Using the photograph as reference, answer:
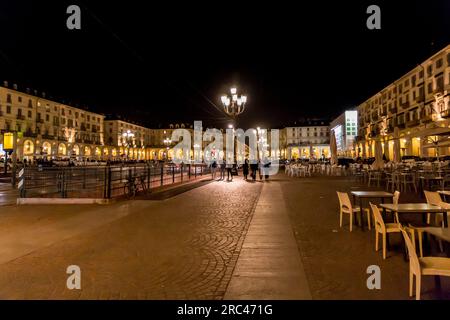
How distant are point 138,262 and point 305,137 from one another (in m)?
115

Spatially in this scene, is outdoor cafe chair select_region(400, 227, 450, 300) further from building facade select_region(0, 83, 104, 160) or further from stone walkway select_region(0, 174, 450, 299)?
building facade select_region(0, 83, 104, 160)

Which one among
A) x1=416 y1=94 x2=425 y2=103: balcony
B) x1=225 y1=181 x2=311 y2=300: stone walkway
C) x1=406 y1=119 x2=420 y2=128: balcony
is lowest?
x1=225 y1=181 x2=311 y2=300: stone walkway

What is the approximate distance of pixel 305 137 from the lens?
11562cm

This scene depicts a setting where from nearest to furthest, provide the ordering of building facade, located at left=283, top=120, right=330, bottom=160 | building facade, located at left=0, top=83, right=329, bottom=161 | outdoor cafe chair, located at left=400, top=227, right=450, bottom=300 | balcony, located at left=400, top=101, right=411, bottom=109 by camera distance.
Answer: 1. outdoor cafe chair, located at left=400, top=227, right=450, bottom=300
2. balcony, located at left=400, top=101, right=411, bottom=109
3. building facade, located at left=0, top=83, right=329, bottom=161
4. building facade, located at left=283, top=120, right=330, bottom=160

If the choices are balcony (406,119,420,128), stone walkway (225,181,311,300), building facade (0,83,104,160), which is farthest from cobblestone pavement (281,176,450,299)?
building facade (0,83,104,160)

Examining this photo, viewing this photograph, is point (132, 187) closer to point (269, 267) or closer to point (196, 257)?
point (196, 257)

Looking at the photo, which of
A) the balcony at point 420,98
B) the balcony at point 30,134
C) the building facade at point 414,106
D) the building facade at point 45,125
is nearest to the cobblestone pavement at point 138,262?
the building facade at point 414,106

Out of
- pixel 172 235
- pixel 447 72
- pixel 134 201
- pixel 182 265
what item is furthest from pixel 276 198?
pixel 447 72

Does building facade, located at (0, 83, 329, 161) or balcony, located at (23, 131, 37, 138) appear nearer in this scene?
building facade, located at (0, 83, 329, 161)

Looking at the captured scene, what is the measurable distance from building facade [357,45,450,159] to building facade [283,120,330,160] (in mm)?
45109

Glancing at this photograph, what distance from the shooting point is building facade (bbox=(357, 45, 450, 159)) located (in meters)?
33.3

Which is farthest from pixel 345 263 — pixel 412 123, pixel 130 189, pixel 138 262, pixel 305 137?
pixel 305 137

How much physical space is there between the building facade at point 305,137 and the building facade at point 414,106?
148 feet
